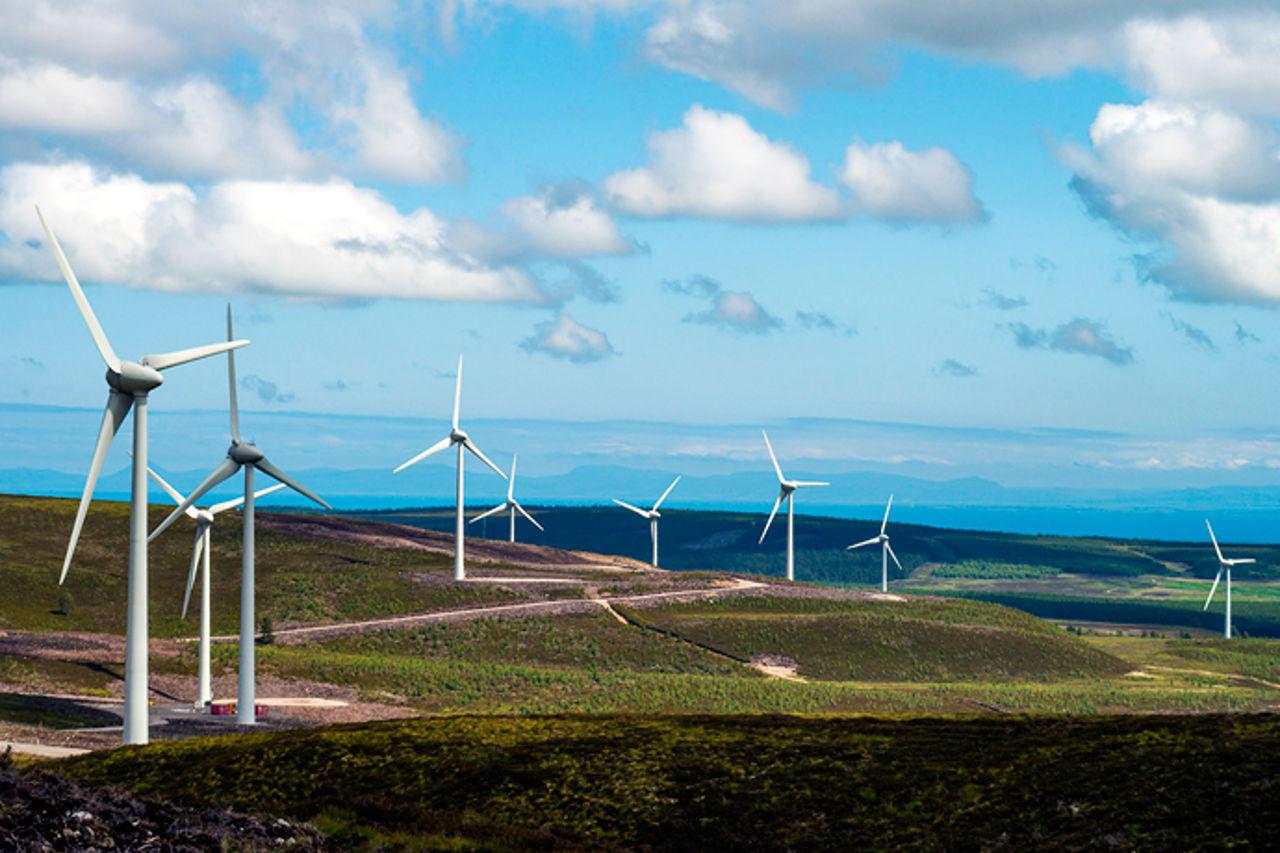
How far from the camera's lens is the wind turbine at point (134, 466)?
5844cm

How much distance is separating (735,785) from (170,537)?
141961 millimetres

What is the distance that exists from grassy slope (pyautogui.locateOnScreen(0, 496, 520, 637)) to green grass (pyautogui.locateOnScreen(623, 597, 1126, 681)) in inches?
973

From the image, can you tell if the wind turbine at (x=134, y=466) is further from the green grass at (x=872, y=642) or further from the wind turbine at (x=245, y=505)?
the green grass at (x=872, y=642)

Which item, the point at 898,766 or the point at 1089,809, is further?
the point at 898,766

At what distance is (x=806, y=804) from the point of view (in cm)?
4406

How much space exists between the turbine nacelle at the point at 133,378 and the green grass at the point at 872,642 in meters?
91.4

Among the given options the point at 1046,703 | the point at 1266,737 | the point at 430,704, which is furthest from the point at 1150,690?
the point at 1266,737

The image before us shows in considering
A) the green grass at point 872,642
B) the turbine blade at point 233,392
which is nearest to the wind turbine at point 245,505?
the turbine blade at point 233,392

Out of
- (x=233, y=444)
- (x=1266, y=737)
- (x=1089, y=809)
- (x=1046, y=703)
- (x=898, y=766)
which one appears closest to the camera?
(x=1089, y=809)

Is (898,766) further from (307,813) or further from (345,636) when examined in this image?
(345,636)

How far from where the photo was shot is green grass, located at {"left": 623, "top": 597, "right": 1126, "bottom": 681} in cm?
14612

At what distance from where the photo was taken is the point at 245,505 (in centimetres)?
7956

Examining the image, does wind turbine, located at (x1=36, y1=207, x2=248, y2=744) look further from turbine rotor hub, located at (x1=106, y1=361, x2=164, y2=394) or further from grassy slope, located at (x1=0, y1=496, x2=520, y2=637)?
grassy slope, located at (x1=0, y1=496, x2=520, y2=637)

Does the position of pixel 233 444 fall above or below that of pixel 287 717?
above
